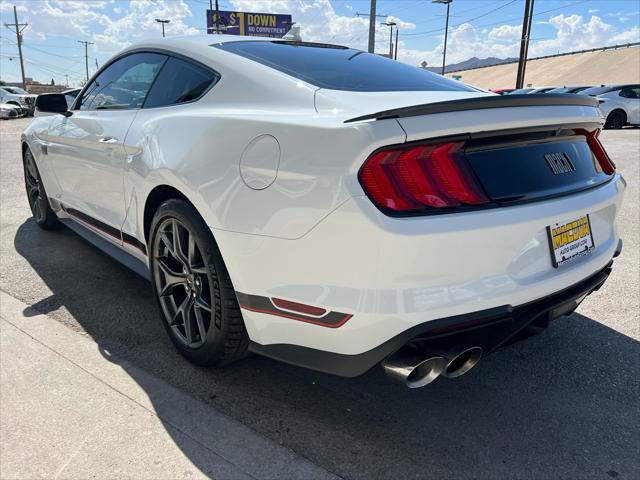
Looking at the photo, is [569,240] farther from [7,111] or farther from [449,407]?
[7,111]

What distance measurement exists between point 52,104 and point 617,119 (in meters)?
17.9

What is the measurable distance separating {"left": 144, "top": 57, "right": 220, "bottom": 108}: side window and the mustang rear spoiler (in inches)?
42.5

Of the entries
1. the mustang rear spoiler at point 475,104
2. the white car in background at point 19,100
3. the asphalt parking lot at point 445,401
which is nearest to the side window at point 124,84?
the asphalt parking lot at point 445,401

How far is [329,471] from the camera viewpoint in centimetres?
183

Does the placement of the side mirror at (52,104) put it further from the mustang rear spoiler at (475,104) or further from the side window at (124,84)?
the mustang rear spoiler at (475,104)

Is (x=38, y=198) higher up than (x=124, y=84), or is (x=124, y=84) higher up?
(x=124, y=84)

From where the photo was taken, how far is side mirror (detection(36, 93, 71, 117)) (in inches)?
147

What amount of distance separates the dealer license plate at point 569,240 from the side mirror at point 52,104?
3.31 m

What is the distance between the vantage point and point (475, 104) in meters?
1.71

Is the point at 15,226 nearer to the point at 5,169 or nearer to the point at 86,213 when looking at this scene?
the point at 86,213

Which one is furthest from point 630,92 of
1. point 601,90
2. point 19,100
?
point 19,100

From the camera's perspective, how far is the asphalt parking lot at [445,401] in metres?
1.89

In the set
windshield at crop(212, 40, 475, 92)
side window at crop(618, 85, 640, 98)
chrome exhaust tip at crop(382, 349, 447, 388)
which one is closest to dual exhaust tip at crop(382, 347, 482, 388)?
chrome exhaust tip at crop(382, 349, 447, 388)

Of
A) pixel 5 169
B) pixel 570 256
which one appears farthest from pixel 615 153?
pixel 5 169
